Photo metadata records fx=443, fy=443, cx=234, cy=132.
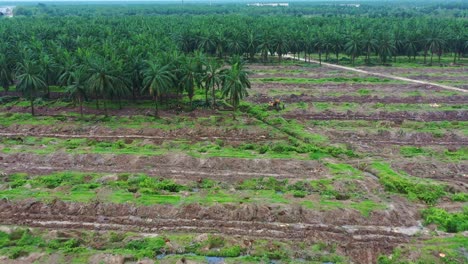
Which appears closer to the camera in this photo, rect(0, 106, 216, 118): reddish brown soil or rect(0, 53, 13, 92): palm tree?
rect(0, 106, 216, 118): reddish brown soil

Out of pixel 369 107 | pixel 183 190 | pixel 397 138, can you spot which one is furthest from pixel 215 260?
pixel 369 107

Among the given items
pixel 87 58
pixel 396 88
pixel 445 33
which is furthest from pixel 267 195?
pixel 445 33

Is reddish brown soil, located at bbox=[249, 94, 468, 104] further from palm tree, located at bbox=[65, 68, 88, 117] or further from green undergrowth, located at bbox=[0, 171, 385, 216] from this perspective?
green undergrowth, located at bbox=[0, 171, 385, 216]

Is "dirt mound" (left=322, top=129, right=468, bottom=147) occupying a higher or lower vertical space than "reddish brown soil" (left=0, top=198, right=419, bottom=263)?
higher

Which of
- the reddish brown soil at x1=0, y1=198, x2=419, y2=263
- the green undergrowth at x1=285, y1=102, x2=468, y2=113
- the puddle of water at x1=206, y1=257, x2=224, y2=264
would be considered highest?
the green undergrowth at x1=285, y1=102, x2=468, y2=113

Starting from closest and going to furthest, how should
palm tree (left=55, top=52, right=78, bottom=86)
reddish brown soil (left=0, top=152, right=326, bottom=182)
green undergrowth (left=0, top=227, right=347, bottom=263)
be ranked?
green undergrowth (left=0, top=227, right=347, bottom=263), reddish brown soil (left=0, top=152, right=326, bottom=182), palm tree (left=55, top=52, right=78, bottom=86)

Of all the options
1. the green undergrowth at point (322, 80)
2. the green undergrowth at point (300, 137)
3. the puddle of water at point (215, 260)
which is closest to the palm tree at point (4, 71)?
the green undergrowth at point (300, 137)

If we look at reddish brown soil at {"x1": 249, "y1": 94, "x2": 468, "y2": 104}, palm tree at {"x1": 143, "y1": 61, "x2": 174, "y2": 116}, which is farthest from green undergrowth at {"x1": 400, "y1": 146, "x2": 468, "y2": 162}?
palm tree at {"x1": 143, "y1": 61, "x2": 174, "y2": 116}

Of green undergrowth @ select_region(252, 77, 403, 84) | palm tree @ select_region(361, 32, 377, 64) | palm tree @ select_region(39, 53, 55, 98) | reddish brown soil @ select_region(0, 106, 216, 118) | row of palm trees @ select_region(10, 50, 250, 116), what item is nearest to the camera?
row of palm trees @ select_region(10, 50, 250, 116)

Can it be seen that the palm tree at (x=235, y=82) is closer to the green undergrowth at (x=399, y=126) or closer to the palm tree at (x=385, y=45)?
the green undergrowth at (x=399, y=126)

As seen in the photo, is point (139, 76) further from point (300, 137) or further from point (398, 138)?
point (398, 138)
